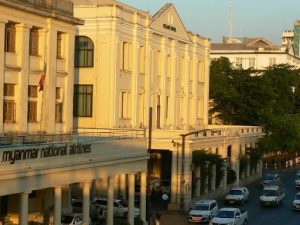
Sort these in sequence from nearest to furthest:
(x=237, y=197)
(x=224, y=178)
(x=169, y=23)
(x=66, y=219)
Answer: (x=66, y=219), (x=237, y=197), (x=224, y=178), (x=169, y=23)

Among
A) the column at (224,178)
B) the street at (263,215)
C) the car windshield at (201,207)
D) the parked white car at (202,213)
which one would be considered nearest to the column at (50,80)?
the street at (263,215)

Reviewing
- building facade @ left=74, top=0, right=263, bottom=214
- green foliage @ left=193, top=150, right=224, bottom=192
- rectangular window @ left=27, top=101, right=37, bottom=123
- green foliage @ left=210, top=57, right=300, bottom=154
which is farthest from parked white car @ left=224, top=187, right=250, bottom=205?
green foliage @ left=210, top=57, right=300, bottom=154

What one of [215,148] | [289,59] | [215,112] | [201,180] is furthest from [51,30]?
[289,59]

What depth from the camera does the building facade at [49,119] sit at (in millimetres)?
34688

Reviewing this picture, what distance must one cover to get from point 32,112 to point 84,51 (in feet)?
54.0

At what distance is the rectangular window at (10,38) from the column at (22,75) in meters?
0.22

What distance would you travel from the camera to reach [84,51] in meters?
57.5

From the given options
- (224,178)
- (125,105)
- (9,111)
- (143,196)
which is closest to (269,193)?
(224,178)

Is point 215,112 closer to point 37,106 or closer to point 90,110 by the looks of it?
point 90,110

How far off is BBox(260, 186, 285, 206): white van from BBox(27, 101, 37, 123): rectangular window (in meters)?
24.1

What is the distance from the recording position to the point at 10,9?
1501 inches

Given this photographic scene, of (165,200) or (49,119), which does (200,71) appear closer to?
(165,200)

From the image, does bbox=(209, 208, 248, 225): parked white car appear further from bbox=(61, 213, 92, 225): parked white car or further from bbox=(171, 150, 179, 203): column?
bbox=(61, 213, 92, 225): parked white car

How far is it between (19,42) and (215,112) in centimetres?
6164
